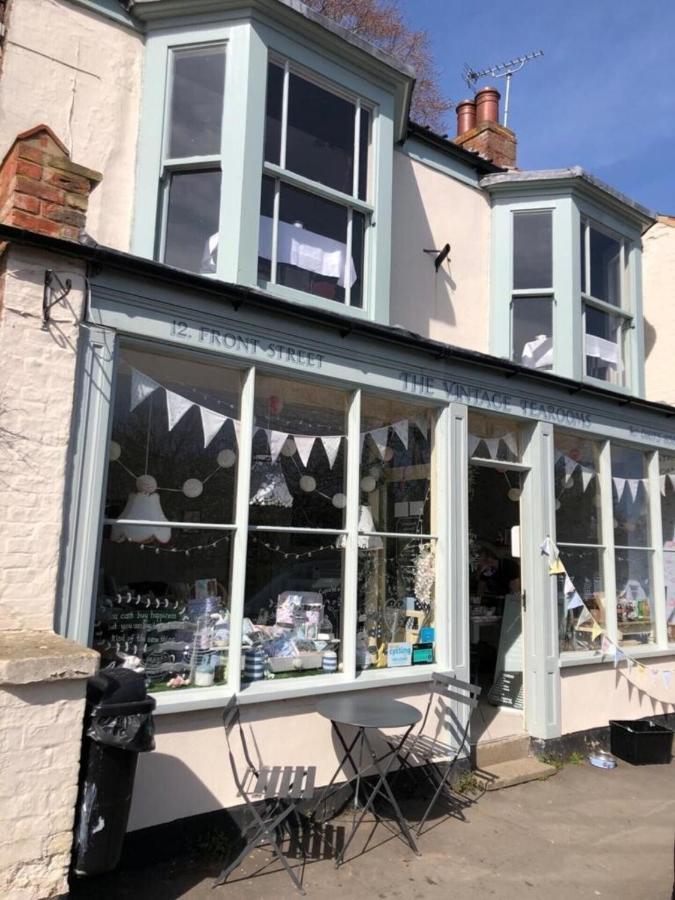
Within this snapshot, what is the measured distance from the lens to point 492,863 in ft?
14.1

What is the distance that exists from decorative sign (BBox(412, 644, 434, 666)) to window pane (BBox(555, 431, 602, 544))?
2.14 metres

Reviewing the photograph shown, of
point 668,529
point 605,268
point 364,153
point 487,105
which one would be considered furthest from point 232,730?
point 487,105

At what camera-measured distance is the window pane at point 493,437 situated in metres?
6.41

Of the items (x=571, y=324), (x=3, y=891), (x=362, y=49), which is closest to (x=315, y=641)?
(x=3, y=891)

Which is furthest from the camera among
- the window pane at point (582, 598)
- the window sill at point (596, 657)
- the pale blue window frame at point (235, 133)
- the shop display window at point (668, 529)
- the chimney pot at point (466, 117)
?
the chimney pot at point (466, 117)

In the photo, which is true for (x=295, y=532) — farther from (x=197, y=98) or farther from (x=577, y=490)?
(x=577, y=490)

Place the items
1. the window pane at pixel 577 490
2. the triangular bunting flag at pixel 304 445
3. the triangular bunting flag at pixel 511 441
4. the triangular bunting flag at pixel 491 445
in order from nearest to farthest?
1. the triangular bunting flag at pixel 304 445
2. the triangular bunting flag at pixel 491 445
3. the triangular bunting flag at pixel 511 441
4. the window pane at pixel 577 490

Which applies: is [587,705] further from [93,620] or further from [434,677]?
[93,620]

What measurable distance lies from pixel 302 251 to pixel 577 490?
4.02 metres

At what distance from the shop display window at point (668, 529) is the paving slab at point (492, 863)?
3010mm

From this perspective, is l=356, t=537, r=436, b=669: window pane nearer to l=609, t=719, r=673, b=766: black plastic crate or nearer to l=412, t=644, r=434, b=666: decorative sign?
l=412, t=644, r=434, b=666: decorative sign

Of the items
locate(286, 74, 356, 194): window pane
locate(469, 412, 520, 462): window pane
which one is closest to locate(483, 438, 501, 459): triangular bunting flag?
Result: locate(469, 412, 520, 462): window pane

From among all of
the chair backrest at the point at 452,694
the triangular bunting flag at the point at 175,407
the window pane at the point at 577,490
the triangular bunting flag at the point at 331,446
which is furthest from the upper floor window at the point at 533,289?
the triangular bunting flag at the point at 175,407

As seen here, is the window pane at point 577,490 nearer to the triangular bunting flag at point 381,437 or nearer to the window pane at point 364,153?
the triangular bunting flag at point 381,437
